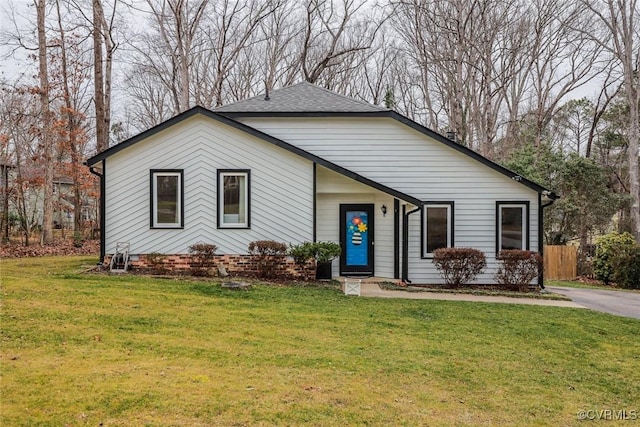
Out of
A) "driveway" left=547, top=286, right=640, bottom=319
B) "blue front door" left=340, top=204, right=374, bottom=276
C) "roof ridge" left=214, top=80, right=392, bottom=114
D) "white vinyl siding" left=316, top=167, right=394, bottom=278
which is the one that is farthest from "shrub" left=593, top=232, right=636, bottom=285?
"roof ridge" left=214, top=80, right=392, bottom=114

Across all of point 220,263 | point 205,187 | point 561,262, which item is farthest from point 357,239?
point 561,262

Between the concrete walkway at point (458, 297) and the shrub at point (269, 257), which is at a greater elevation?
the shrub at point (269, 257)

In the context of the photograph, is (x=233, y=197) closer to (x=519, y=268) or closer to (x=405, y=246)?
(x=405, y=246)

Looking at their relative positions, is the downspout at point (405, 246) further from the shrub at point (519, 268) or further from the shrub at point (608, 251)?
the shrub at point (608, 251)

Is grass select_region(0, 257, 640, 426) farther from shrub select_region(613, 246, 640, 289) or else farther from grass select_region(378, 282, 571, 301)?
shrub select_region(613, 246, 640, 289)

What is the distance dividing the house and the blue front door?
0.03 m

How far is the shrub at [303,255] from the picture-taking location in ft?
34.9

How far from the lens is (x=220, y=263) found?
1095cm

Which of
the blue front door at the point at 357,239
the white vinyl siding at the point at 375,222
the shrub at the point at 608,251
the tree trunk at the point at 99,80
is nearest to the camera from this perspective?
the white vinyl siding at the point at 375,222

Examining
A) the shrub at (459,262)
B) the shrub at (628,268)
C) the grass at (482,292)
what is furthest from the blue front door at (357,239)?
the shrub at (628,268)

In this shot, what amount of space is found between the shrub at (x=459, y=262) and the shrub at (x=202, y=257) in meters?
5.58

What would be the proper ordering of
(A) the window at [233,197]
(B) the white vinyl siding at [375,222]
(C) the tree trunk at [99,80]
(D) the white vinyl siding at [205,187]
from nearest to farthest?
(D) the white vinyl siding at [205,187]
(A) the window at [233,197]
(B) the white vinyl siding at [375,222]
(C) the tree trunk at [99,80]

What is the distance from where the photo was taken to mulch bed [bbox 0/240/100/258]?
578 inches

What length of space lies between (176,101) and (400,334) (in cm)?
2544
